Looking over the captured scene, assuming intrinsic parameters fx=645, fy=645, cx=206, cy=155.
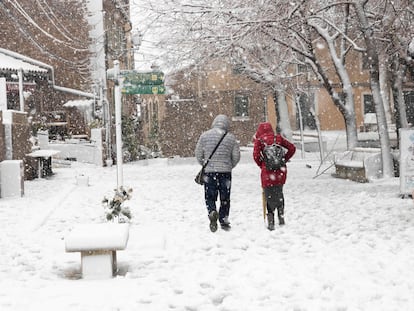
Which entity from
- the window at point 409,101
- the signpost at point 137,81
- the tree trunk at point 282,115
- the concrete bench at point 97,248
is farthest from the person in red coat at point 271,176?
the window at point 409,101

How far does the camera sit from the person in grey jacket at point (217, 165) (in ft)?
32.1

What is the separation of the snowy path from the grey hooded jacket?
3.35 ft

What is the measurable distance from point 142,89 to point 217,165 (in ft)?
9.31

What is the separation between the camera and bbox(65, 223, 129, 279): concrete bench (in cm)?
675

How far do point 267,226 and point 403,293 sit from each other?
14.2ft

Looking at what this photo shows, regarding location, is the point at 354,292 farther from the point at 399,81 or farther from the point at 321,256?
the point at 399,81

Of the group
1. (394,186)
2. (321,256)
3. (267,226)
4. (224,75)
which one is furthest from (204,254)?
(224,75)

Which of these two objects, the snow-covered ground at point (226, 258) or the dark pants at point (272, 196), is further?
the dark pants at point (272, 196)

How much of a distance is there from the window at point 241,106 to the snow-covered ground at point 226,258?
31.2 m

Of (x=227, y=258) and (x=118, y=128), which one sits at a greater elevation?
(x=118, y=128)

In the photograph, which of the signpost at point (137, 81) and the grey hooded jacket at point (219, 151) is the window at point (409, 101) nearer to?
the signpost at point (137, 81)

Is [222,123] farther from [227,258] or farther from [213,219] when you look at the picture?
[227,258]

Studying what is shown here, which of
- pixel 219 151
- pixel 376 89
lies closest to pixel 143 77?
pixel 219 151

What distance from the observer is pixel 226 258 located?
7.80 metres
